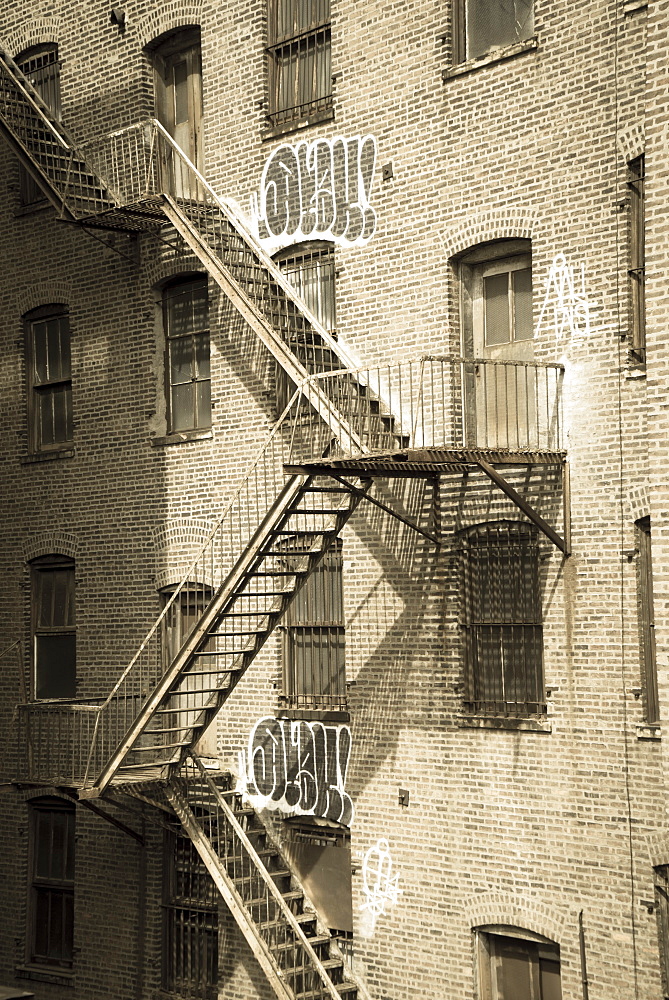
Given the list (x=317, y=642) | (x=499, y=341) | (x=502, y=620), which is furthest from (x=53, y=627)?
(x=499, y=341)

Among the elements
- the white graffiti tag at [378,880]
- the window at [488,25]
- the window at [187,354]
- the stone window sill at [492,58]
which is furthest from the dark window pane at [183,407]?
the white graffiti tag at [378,880]

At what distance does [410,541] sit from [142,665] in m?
4.80

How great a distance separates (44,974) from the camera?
18156mm

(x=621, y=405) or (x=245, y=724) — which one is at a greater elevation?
(x=621, y=405)

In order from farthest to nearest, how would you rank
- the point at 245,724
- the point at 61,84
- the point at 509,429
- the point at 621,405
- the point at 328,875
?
1. the point at 61,84
2. the point at 245,724
3. the point at 328,875
4. the point at 509,429
5. the point at 621,405

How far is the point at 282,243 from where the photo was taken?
15.8 meters

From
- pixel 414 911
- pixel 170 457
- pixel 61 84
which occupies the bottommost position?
pixel 414 911

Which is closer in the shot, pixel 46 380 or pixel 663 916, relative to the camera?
pixel 663 916

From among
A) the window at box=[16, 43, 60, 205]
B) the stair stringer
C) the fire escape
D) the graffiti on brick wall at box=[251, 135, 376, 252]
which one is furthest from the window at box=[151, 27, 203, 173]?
the stair stringer

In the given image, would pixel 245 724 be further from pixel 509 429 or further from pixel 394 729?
pixel 509 429

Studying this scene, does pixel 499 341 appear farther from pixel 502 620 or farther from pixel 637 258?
pixel 502 620

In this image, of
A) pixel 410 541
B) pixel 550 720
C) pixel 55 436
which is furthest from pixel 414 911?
pixel 55 436

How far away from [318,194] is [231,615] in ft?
16.5

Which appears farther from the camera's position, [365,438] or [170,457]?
[170,457]
